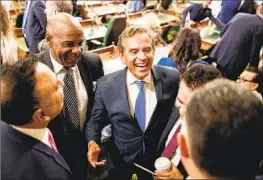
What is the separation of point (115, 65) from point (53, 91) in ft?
8.10

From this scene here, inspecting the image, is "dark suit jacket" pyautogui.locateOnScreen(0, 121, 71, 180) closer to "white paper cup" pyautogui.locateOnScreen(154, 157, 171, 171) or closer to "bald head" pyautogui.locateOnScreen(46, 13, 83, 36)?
"white paper cup" pyautogui.locateOnScreen(154, 157, 171, 171)

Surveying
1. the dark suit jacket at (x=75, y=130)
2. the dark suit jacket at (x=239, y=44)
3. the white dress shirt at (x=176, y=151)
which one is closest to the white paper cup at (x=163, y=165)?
the white dress shirt at (x=176, y=151)

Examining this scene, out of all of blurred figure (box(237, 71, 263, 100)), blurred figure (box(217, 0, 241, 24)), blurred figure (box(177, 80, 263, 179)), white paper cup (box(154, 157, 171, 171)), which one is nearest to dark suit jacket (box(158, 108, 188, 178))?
white paper cup (box(154, 157, 171, 171))

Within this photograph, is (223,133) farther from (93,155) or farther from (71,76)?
(71,76)

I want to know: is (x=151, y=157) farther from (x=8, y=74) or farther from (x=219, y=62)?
(x=219, y=62)

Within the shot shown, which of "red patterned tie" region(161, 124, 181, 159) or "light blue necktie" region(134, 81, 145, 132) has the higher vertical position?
"light blue necktie" region(134, 81, 145, 132)

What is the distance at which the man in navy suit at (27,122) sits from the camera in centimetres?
141

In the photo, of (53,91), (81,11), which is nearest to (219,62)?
(53,91)

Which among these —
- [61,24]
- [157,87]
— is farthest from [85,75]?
[157,87]

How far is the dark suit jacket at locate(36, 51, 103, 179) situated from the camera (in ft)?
6.98

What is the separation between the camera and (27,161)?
1.43 metres

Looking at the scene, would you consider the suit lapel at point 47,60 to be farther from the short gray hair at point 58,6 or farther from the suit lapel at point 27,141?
the short gray hair at point 58,6

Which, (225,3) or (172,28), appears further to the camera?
(172,28)

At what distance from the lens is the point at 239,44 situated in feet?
13.5
